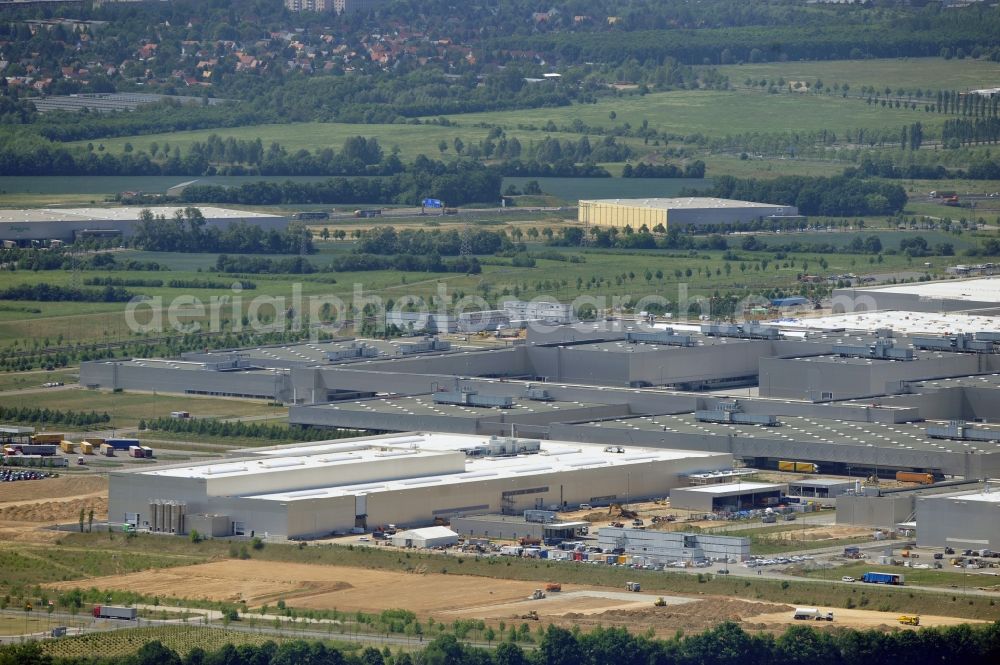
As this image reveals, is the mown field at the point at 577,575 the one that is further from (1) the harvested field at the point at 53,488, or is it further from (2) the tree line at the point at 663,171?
(2) the tree line at the point at 663,171

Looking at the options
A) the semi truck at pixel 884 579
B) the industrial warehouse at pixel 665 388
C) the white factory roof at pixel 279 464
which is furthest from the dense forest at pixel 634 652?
the industrial warehouse at pixel 665 388

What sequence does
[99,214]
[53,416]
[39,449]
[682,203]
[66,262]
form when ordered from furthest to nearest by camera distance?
[682,203], [99,214], [66,262], [53,416], [39,449]

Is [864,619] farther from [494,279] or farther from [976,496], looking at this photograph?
[494,279]

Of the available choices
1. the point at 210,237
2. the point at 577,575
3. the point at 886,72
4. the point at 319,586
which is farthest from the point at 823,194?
the point at 319,586

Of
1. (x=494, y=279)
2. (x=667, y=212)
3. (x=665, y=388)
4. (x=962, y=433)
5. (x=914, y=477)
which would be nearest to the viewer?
(x=914, y=477)

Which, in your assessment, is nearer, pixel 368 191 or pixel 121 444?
pixel 121 444

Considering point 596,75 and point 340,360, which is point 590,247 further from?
point 596,75

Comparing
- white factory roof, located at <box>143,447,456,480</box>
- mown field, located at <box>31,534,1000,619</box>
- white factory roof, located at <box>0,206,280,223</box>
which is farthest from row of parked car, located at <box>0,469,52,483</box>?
white factory roof, located at <box>0,206,280,223</box>

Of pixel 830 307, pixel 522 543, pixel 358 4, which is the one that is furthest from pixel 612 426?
pixel 358 4
